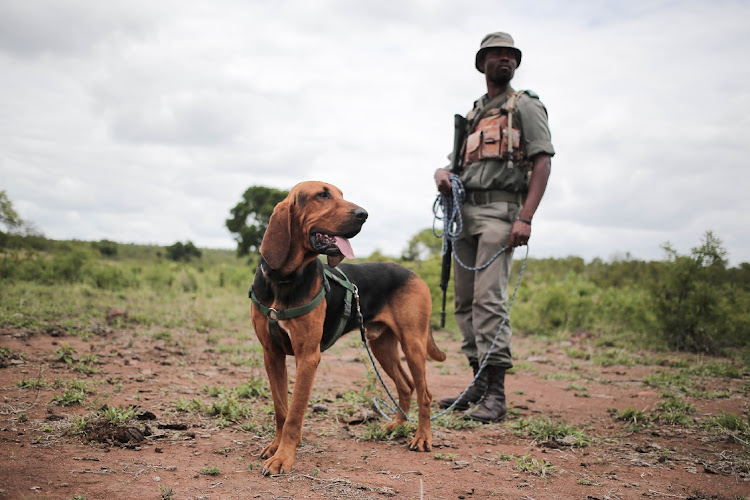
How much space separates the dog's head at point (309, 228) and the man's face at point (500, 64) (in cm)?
261

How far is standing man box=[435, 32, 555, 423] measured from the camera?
4.68m

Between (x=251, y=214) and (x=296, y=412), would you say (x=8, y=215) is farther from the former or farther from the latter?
(x=251, y=214)

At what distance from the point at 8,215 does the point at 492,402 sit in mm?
11489

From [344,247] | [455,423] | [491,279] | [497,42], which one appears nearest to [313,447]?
[455,423]

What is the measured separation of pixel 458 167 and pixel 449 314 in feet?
21.3

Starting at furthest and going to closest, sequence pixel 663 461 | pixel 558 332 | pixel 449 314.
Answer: pixel 449 314 < pixel 558 332 < pixel 663 461

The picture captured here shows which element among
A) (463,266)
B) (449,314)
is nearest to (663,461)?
(463,266)

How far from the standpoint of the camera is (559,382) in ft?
21.4

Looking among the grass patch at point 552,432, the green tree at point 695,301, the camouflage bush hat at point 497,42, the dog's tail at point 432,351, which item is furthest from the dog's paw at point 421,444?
the green tree at point 695,301

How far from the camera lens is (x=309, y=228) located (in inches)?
129

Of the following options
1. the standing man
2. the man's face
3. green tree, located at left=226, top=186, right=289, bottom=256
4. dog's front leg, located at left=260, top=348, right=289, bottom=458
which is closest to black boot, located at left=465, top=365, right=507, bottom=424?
the standing man

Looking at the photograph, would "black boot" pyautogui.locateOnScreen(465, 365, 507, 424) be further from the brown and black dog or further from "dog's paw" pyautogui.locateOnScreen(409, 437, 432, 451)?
the brown and black dog

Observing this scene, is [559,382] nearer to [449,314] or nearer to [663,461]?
[663,461]

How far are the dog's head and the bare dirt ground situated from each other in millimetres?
1364
